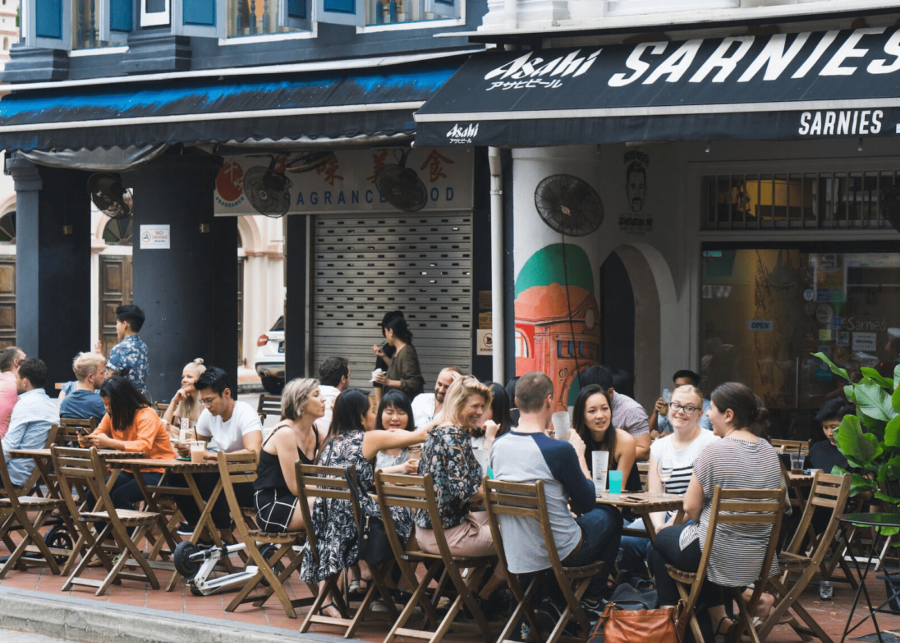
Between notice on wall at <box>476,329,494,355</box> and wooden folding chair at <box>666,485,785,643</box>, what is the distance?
23.0 feet

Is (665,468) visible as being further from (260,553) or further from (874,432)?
(260,553)

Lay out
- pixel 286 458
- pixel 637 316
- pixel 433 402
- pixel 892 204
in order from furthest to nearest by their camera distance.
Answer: pixel 637 316 → pixel 892 204 → pixel 433 402 → pixel 286 458

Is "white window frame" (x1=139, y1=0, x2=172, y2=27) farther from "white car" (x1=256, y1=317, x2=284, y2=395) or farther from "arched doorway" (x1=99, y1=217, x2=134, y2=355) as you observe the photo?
"arched doorway" (x1=99, y1=217, x2=134, y2=355)

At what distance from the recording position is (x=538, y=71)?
35.7 ft

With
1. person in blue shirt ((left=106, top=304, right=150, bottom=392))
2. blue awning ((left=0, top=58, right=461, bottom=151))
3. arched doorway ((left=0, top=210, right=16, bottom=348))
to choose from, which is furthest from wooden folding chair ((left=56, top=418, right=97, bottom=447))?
arched doorway ((left=0, top=210, right=16, bottom=348))

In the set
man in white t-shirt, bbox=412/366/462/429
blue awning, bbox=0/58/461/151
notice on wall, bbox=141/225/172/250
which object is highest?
blue awning, bbox=0/58/461/151

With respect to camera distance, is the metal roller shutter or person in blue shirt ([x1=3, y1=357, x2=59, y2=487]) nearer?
person in blue shirt ([x1=3, y1=357, x2=59, y2=487])

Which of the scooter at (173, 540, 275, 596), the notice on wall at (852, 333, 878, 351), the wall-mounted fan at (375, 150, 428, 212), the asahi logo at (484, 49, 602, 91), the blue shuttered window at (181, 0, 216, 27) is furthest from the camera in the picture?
A: the wall-mounted fan at (375, 150, 428, 212)

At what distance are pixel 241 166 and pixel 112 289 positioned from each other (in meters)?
17.8

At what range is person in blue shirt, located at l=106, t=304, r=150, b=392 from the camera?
41.7ft

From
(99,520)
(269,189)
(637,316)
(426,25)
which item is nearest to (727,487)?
(99,520)

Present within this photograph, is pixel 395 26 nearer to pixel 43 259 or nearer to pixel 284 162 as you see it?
pixel 284 162

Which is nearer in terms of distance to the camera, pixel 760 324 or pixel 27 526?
pixel 27 526

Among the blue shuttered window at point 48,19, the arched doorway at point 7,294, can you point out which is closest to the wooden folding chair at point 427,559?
the blue shuttered window at point 48,19
